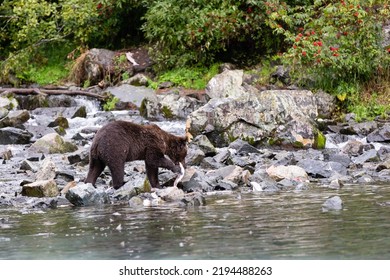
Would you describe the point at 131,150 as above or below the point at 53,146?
above

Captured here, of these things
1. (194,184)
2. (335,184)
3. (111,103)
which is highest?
(194,184)

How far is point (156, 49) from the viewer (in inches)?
1150

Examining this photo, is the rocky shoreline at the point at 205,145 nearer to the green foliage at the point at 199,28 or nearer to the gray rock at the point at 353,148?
the gray rock at the point at 353,148

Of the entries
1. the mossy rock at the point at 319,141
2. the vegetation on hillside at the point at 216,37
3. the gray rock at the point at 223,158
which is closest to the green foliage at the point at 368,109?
the vegetation on hillside at the point at 216,37

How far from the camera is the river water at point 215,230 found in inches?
299

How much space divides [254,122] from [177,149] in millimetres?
5938

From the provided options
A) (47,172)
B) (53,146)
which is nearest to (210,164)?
(47,172)

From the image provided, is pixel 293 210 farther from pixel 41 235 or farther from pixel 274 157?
pixel 274 157

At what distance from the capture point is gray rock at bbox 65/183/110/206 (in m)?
11.2

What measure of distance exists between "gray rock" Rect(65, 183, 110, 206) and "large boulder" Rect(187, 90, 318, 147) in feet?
25.5

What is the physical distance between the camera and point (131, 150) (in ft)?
41.5

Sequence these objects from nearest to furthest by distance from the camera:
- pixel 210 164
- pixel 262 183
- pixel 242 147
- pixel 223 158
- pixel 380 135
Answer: pixel 262 183
pixel 210 164
pixel 223 158
pixel 242 147
pixel 380 135

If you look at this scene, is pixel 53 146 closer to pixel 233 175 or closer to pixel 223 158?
→ pixel 223 158

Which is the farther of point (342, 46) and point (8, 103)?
point (8, 103)
